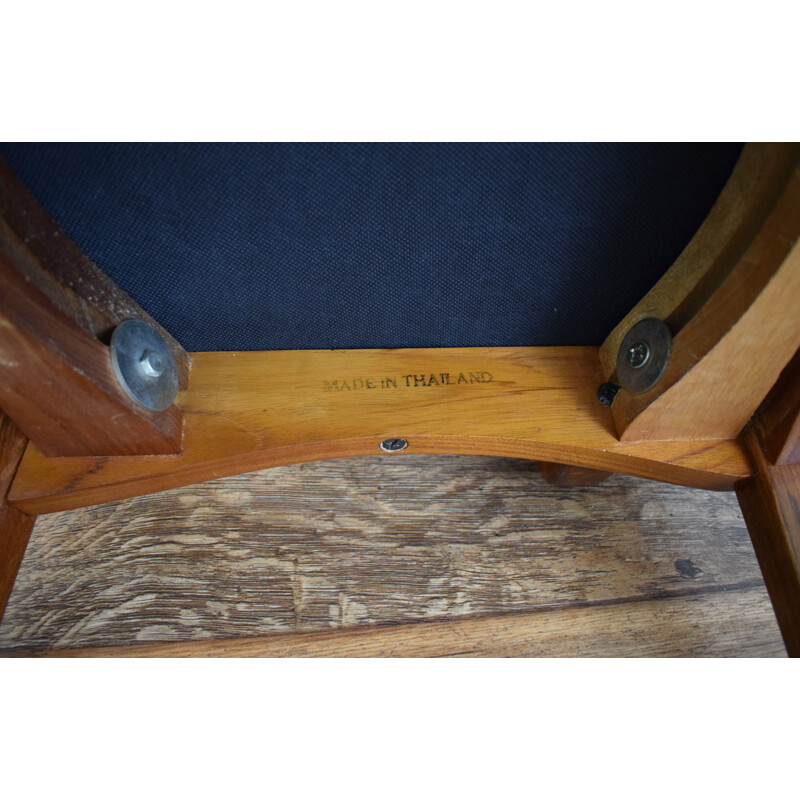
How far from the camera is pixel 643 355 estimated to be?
38.5 inches

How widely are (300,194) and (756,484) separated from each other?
2.68 feet

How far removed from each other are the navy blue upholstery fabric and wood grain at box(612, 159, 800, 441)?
164mm

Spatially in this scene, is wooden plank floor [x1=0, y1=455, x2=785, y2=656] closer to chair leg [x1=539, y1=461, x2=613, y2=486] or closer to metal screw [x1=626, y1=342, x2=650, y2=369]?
chair leg [x1=539, y1=461, x2=613, y2=486]

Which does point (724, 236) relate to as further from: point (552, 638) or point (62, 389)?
point (62, 389)

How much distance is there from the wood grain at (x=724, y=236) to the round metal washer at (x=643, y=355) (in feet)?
0.07

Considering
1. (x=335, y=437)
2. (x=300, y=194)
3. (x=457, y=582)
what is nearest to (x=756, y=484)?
(x=457, y=582)

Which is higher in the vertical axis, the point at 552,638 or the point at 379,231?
the point at 379,231

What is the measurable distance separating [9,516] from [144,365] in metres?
0.32

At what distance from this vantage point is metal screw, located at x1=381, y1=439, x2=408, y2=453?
104cm

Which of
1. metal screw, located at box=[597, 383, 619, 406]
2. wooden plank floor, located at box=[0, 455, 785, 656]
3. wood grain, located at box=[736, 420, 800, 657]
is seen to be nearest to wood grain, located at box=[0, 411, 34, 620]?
wooden plank floor, located at box=[0, 455, 785, 656]

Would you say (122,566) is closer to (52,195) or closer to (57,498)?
(57,498)

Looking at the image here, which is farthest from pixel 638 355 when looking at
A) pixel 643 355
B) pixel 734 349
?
pixel 734 349

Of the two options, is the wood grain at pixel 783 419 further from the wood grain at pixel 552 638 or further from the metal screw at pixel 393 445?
the metal screw at pixel 393 445

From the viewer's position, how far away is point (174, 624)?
3.64 ft
